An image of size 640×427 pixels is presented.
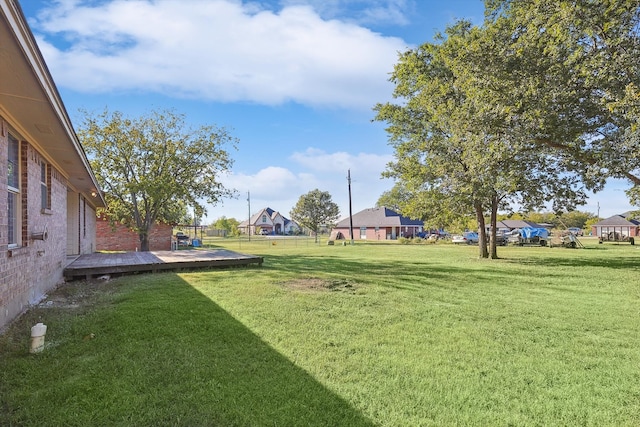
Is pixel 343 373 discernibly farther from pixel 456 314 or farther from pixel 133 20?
pixel 133 20

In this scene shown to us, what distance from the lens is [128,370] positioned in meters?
3.44

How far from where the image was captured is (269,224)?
72.0 m

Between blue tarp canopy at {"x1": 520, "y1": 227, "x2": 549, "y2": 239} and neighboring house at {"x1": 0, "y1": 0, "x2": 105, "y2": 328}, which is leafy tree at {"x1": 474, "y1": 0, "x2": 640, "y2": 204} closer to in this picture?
neighboring house at {"x1": 0, "y1": 0, "x2": 105, "y2": 328}

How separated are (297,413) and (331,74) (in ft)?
35.3

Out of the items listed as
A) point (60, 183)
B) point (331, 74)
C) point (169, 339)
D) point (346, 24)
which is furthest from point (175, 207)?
point (169, 339)

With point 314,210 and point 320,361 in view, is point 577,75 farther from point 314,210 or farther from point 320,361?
point 314,210

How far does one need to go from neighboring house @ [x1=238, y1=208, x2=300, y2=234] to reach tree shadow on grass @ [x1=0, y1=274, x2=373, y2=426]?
64590mm

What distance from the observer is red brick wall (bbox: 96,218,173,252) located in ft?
75.8

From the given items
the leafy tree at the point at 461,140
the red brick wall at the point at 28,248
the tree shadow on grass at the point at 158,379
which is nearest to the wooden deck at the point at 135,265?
the red brick wall at the point at 28,248

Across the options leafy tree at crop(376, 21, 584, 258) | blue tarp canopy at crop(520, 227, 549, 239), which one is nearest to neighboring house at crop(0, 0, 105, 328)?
leafy tree at crop(376, 21, 584, 258)

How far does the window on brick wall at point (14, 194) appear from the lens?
17.4 feet

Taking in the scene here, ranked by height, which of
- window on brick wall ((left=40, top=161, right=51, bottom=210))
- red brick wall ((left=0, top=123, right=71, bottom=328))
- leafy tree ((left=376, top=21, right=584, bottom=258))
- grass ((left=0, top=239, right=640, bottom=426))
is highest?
leafy tree ((left=376, top=21, right=584, bottom=258))

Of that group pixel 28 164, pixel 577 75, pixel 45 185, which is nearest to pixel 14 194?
pixel 28 164

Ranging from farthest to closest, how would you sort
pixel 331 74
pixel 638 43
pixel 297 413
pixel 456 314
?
1. pixel 331 74
2. pixel 638 43
3. pixel 456 314
4. pixel 297 413
